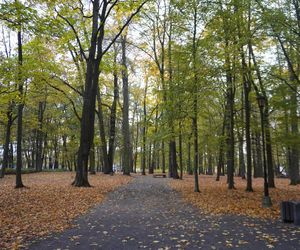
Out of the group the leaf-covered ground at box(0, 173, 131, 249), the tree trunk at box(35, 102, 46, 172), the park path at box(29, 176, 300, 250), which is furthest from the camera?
the tree trunk at box(35, 102, 46, 172)

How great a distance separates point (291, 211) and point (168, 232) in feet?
12.1

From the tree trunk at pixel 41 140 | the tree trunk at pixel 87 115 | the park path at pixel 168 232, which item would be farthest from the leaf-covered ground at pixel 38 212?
the tree trunk at pixel 41 140

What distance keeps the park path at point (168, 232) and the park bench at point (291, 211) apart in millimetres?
231

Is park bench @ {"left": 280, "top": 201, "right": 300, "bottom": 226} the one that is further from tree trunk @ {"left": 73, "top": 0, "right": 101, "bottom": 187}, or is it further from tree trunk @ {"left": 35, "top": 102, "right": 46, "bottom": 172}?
tree trunk @ {"left": 35, "top": 102, "right": 46, "bottom": 172}

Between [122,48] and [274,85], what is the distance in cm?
1719

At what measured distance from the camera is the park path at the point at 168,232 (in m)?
6.27

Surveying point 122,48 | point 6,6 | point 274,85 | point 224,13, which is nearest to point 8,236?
point 6,6

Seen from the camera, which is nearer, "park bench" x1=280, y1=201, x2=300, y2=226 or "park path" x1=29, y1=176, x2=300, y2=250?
"park path" x1=29, y1=176, x2=300, y2=250

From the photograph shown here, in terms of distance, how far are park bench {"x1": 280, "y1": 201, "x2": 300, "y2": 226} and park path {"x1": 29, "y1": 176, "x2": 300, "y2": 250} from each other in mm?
231

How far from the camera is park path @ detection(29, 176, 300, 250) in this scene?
6270 millimetres

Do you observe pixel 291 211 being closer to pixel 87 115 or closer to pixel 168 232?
pixel 168 232

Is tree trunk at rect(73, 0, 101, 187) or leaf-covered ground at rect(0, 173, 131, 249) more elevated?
tree trunk at rect(73, 0, 101, 187)

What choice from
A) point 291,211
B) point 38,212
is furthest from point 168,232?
point 38,212

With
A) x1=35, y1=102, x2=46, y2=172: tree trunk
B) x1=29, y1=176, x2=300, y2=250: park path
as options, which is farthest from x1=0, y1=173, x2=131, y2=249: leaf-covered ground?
x1=35, y1=102, x2=46, y2=172: tree trunk
